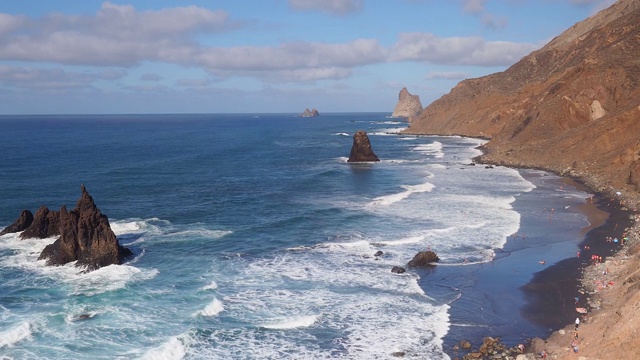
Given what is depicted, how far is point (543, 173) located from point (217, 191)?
49097 millimetres

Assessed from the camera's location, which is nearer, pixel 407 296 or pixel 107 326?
pixel 107 326

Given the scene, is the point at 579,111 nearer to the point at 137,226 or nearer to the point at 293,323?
the point at 137,226

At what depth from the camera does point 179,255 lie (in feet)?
141

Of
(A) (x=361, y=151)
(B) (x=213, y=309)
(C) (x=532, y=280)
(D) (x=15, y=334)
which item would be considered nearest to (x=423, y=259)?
(C) (x=532, y=280)

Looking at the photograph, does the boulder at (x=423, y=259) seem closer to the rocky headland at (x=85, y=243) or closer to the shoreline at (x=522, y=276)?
the shoreline at (x=522, y=276)

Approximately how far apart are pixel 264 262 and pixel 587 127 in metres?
67.0

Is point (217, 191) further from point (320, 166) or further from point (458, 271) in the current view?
point (458, 271)

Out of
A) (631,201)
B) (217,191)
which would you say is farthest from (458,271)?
(217,191)

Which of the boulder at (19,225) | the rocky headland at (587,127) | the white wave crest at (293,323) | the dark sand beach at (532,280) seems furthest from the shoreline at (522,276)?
the boulder at (19,225)

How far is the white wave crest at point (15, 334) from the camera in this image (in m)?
28.0

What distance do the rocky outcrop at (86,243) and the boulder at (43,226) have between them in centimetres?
658

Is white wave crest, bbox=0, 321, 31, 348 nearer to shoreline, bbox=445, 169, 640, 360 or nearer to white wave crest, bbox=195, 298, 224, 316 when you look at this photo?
white wave crest, bbox=195, 298, 224, 316

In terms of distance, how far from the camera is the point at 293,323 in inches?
1193

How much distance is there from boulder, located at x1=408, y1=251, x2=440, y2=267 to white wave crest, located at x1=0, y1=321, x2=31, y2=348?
25.0 m
